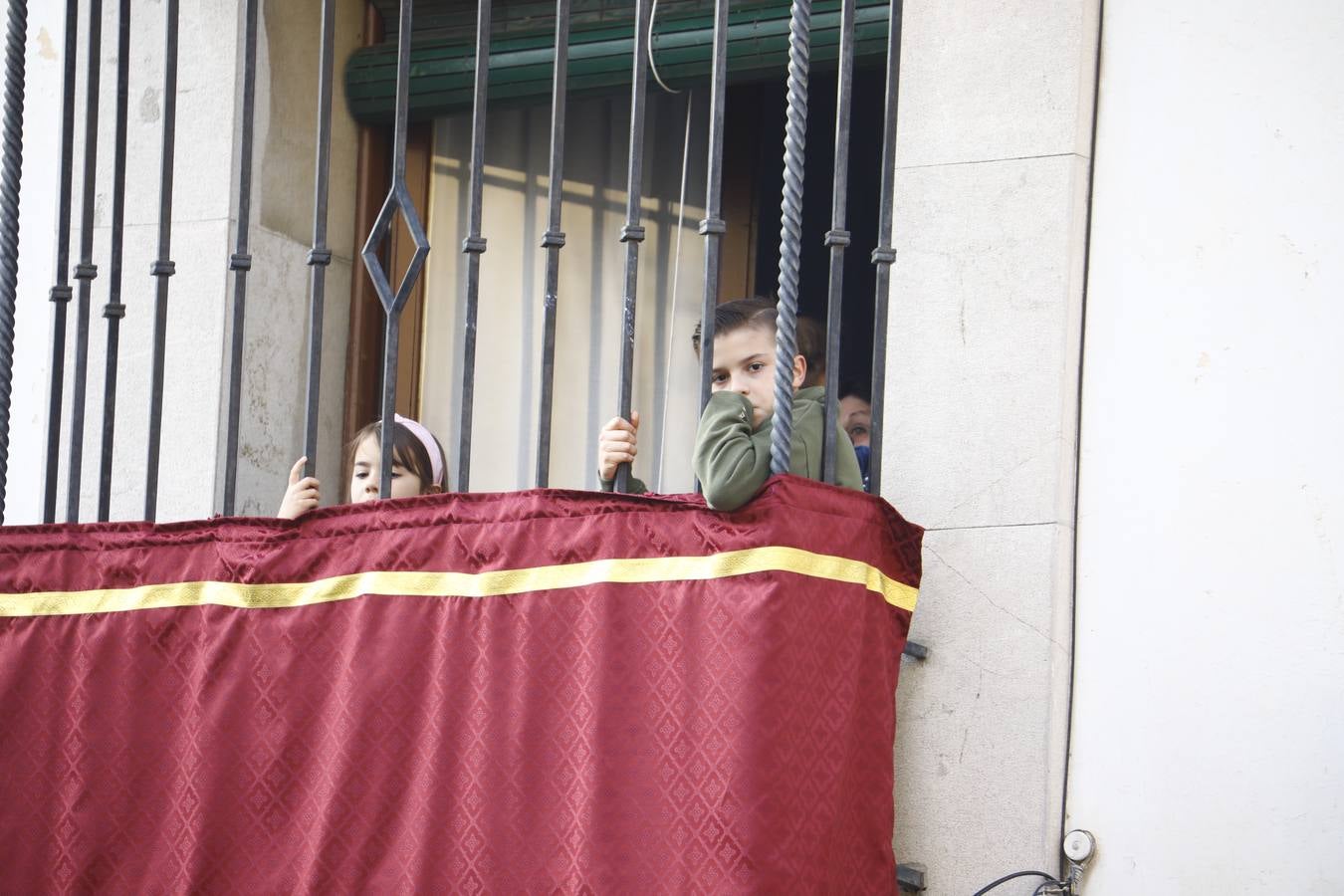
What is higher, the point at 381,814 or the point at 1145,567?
the point at 1145,567

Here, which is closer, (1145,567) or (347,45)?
(1145,567)

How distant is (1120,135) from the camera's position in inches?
129

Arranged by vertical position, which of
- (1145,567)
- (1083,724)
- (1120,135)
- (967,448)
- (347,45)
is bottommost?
(1083,724)

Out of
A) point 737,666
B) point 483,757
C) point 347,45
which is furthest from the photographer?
point 347,45

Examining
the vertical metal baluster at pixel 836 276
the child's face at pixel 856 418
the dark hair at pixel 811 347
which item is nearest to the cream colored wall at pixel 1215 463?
the vertical metal baluster at pixel 836 276

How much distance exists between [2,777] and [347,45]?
2.28m

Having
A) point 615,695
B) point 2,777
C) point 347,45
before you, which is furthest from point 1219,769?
point 347,45

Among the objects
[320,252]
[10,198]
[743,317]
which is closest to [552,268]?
[743,317]

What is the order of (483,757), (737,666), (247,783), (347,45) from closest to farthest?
(737,666), (483,757), (247,783), (347,45)

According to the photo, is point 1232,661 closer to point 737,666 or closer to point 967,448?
point 967,448

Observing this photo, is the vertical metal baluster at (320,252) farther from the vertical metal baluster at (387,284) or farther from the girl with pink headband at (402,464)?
the girl with pink headband at (402,464)

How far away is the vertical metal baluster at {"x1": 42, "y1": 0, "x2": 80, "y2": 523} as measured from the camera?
3.69m

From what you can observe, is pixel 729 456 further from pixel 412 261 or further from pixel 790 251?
pixel 412 261

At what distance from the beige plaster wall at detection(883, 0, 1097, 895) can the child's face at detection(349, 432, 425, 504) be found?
3.82 ft
